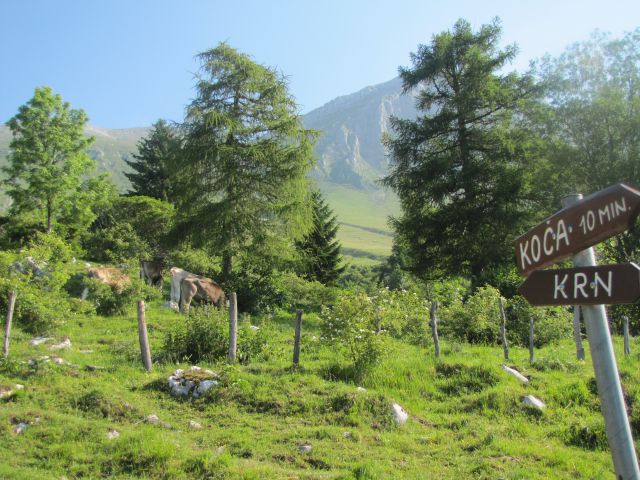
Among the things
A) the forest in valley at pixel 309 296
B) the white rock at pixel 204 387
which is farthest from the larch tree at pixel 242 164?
the white rock at pixel 204 387

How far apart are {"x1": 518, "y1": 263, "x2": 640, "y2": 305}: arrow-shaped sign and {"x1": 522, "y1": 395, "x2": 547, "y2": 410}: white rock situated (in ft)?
20.5

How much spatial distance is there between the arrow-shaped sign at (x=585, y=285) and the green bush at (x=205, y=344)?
926 cm

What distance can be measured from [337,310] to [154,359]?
4.92 meters

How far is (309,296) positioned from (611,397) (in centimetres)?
1797

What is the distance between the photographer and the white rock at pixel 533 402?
874cm

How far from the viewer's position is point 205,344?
40.0 feet

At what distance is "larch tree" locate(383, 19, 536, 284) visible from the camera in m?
22.0

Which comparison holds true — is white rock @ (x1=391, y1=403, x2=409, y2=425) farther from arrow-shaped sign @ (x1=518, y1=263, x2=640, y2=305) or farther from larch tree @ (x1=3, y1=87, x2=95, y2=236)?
larch tree @ (x1=3, y1=87, x2=95, y2=236)

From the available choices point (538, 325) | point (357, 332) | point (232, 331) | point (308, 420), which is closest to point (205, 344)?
point (232, 331)

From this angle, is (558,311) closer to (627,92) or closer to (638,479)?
(627,92)

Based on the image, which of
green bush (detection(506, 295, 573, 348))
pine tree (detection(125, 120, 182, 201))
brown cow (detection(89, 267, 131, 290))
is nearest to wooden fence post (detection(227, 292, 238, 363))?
brown cow (detection(89, 267, 131, 290))

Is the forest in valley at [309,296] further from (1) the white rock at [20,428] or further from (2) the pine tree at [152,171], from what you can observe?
(2) the pine tree at [152,171]

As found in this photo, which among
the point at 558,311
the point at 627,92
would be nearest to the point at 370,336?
the point at 558,311

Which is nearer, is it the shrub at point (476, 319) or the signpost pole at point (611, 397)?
the signpost pole at point (611, 397)
